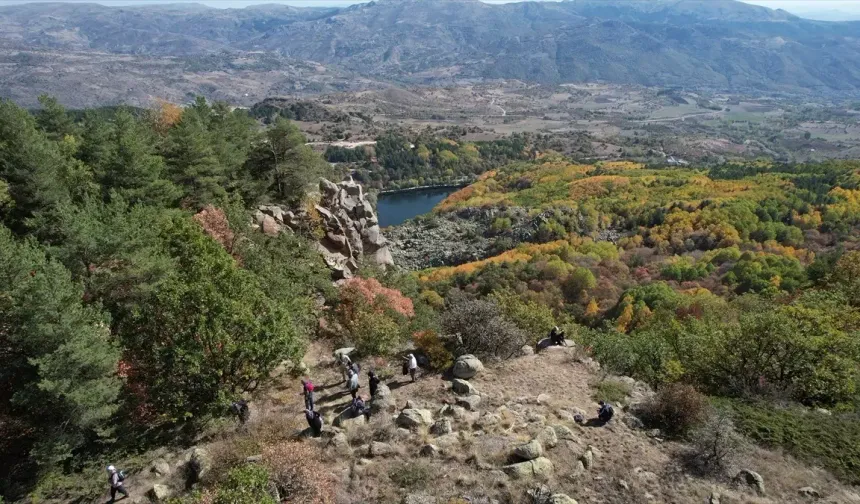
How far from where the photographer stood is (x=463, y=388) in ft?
76.0

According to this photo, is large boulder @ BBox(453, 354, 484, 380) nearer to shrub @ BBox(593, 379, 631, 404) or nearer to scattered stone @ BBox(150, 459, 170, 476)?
shrub @ BBox(593, 379, 631, 404)

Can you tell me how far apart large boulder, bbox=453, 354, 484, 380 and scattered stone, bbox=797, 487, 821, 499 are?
12.9 metres

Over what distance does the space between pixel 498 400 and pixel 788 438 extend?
36.0ft

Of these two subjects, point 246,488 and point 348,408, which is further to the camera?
point 348,408

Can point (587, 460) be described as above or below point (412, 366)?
above

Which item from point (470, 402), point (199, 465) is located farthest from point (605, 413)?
point (199, 465)

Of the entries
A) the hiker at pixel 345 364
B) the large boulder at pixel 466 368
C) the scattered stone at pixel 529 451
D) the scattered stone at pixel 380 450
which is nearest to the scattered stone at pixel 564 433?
the scattered stone at pixel 529 451

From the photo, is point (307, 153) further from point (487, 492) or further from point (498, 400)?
point (487, 492)

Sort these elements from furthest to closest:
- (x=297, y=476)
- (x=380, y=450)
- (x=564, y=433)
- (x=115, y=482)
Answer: (x=564, y=433)
(x=380, y=450)
(x=115, y=482)
(x=297, y=476)

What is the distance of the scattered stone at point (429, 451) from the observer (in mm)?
18391

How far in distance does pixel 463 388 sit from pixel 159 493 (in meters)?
12.2

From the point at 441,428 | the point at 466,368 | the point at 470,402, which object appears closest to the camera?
the point at 441,428

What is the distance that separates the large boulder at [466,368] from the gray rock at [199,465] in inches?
448

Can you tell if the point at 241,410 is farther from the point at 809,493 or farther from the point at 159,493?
the point at 809,493
